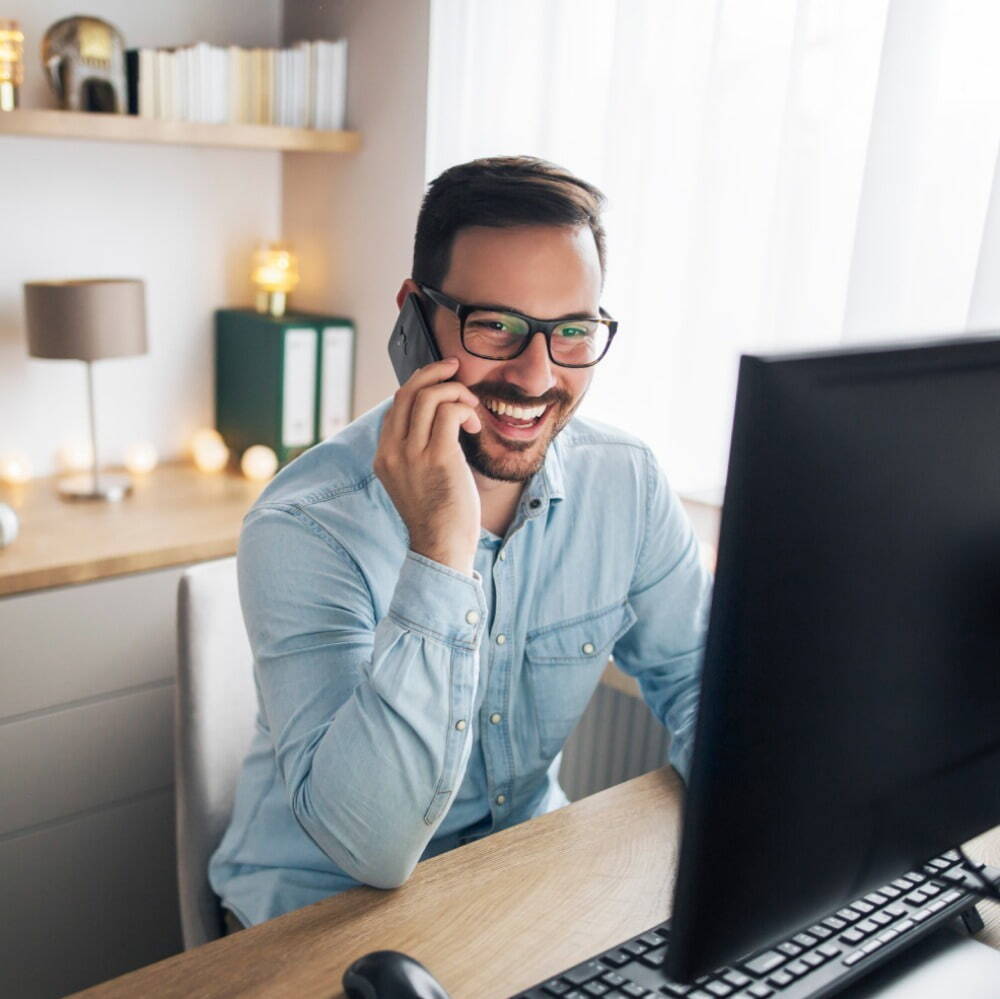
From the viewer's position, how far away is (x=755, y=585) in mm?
544

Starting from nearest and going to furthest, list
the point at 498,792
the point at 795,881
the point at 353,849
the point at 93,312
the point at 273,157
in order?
the point at 795,881 → the point at 353,849 → the point at 498,792 → the point at 93,312 → the point at 273,157

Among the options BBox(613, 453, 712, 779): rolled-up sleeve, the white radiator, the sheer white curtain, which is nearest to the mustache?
BBox(613, 453, 712, 779): rolled-up sleeve

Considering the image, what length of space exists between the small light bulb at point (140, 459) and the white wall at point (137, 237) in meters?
0.08

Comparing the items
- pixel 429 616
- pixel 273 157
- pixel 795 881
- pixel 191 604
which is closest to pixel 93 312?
pixel 273 157

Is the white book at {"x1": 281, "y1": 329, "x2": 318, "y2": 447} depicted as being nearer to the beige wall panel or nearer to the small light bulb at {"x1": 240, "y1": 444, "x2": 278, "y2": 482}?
the small light bulb at {"x1": 240, "y1": 444, "x2": 278, "y2": 482}

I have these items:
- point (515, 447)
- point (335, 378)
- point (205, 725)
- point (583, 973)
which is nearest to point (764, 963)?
point (583, 973)

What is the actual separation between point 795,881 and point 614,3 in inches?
73.2

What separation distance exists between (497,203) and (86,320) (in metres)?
1.30

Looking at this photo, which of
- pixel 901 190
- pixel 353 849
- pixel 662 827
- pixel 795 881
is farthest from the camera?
pixel 901 190

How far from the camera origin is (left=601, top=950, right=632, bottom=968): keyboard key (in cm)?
82

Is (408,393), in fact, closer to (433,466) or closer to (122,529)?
(433,466)

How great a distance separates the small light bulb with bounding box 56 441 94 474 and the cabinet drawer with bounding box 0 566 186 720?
620 mm

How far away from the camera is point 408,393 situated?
1.14 meters

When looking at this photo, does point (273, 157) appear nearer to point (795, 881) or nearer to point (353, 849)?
point (353, 849)
